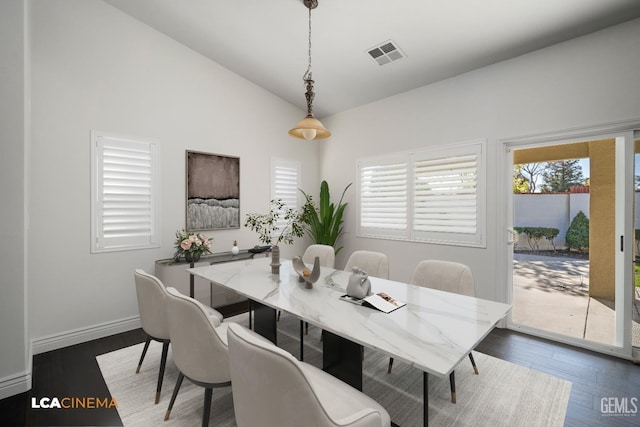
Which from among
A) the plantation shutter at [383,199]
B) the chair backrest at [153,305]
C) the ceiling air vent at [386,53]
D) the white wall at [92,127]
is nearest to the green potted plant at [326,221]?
the plantation shutter at [383,199]

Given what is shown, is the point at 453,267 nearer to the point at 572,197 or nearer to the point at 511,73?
the point at 572,197

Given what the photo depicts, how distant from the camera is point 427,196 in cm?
383

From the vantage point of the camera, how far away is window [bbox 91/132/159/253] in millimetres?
3031

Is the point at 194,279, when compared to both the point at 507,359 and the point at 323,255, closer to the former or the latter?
the point at 323,255

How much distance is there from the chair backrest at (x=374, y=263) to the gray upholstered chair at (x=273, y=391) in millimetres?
1769

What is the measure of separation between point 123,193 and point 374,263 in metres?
2.77

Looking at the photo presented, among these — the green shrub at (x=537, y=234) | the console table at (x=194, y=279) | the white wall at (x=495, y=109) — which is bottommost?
the console table at (x=194, y=279)

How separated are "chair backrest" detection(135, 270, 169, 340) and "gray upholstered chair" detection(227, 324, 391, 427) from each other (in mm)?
1048

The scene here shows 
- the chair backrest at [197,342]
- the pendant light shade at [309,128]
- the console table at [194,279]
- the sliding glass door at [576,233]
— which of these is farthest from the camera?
the console table at [194,279]

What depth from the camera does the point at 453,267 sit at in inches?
92.6

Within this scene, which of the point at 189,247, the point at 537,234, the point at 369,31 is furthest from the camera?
the point at 537,234

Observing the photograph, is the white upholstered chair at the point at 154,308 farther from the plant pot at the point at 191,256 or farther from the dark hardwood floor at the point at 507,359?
the plant pot at the point at 191,256

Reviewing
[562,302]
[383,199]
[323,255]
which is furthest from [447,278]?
[562,302]

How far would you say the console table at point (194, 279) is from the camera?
324 centimetres
